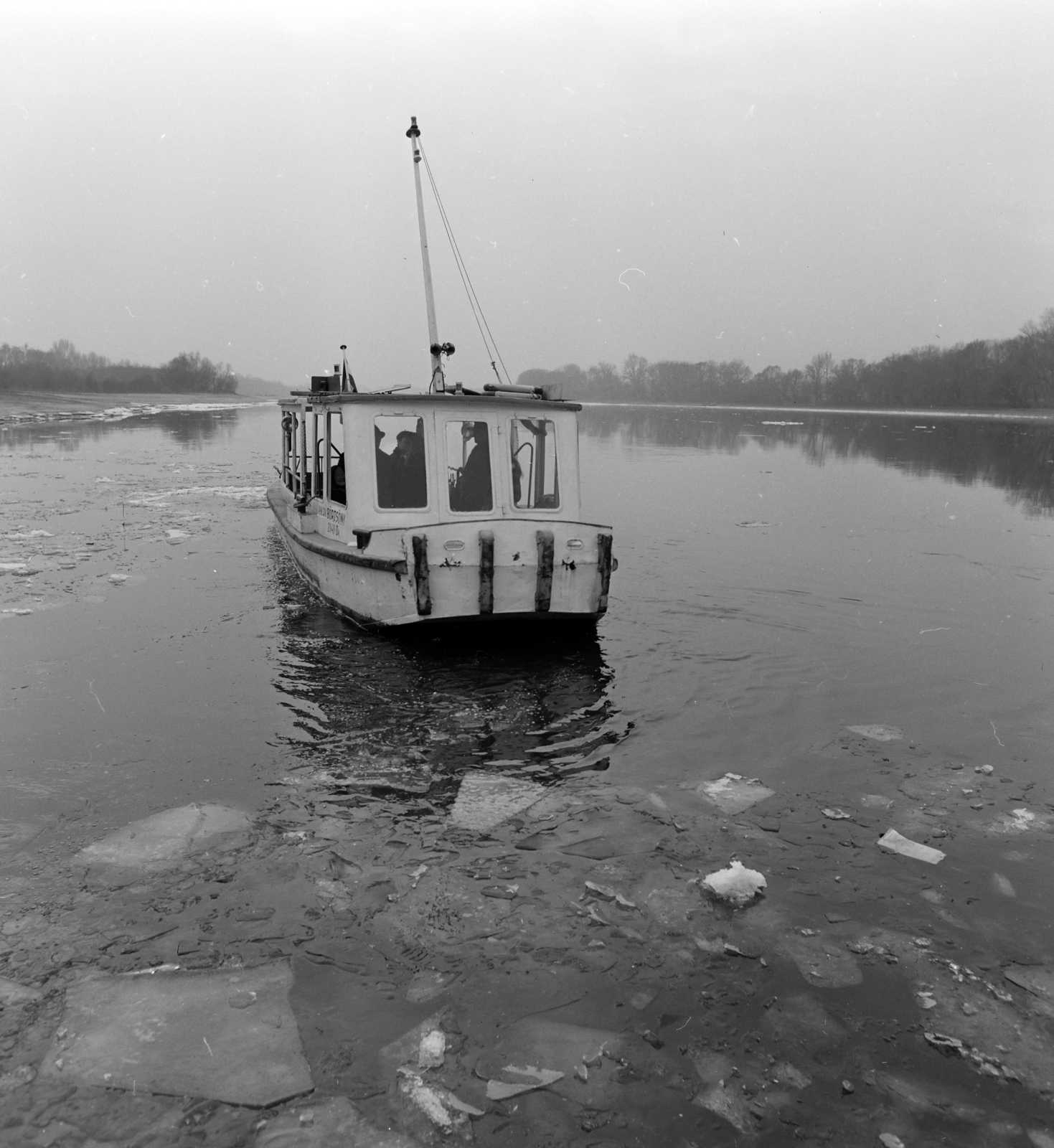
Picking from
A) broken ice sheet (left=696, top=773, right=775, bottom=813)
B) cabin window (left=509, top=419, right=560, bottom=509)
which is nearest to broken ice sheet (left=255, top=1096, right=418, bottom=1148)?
broken ice sheet (left=696, top=773, right=775, bottom=813)

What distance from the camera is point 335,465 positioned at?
12469 mm

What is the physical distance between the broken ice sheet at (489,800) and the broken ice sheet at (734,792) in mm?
1136

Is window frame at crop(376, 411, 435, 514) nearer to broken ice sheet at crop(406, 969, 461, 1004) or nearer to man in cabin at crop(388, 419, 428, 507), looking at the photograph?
man in cabin at crop(388, 419, 428, 507)

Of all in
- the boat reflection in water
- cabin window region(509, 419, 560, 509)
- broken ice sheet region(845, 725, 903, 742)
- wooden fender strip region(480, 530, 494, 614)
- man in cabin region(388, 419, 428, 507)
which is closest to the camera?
the boat reflection in water

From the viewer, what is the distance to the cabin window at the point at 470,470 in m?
9.30

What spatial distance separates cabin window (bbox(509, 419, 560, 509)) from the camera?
31.0ft

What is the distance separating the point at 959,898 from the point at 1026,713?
138 inches

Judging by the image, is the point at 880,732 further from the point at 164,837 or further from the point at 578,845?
the point at 164,837

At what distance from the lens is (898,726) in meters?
7.01

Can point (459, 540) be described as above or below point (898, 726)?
above

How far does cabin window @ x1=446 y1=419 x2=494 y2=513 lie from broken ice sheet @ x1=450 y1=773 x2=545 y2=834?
13.2 feet

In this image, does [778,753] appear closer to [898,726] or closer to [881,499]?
[898,726]

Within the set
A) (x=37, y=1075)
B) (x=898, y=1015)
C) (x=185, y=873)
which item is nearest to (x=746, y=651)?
(x=898, y=1015)

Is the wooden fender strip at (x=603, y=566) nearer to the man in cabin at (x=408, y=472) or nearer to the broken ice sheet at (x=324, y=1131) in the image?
the man in cabin at (x=408, y=472)
